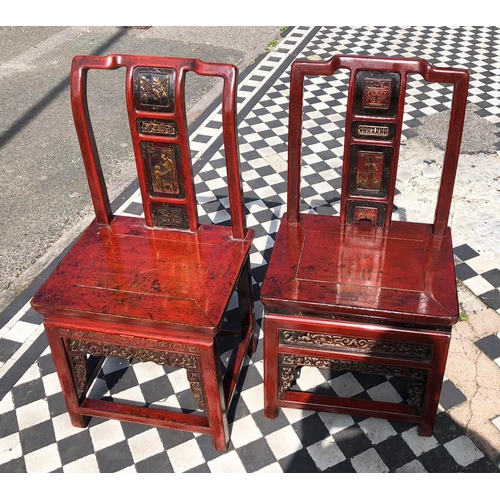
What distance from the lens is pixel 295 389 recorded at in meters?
2.80

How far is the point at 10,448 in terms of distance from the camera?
8.42 ft

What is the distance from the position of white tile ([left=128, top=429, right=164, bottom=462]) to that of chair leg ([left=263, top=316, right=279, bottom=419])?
518 millimetres

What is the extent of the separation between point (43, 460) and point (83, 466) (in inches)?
7.4

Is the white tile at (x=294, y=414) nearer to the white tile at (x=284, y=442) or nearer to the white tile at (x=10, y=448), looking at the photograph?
the white tile at (x=284, y=442)

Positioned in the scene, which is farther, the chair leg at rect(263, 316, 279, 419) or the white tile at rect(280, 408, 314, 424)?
the white tile at rect(280, 408, 314, 424)

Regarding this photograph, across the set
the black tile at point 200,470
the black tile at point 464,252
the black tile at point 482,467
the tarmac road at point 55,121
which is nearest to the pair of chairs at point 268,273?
the black tile at point 200,470

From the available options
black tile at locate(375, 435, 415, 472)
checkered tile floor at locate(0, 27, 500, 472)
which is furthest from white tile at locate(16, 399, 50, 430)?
black tile at locate(375, 435, 415, 472)

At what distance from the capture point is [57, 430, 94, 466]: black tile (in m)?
2.53

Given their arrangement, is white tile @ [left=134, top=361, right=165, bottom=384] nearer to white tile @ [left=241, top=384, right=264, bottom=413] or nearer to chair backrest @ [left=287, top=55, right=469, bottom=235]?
white tile @ [left=241, top=384, right=264, bottom=413]

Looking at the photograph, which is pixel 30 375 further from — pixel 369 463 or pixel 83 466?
pixel 369 463

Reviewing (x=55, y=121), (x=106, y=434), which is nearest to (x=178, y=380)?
(x=106, y=434)

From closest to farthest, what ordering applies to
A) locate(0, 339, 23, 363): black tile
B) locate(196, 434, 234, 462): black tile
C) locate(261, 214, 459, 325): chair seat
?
locate(261, 214, 459, 325): chair seat → locate(196, 434, 234, 462): black tile → locate(0, 339, 23, 363): black tile

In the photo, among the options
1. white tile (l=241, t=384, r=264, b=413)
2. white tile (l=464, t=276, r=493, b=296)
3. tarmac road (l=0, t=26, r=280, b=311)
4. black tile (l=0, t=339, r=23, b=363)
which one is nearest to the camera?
white tile (l=241, t=384, r=264, b=413)
